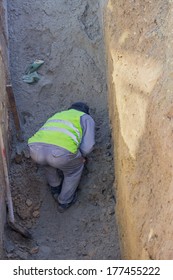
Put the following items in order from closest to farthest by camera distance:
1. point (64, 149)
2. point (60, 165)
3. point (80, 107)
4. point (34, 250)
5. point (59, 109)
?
point (34, 250)
point (64, 149)
point (60, 165)
point (80, 107)
point (59, 109)

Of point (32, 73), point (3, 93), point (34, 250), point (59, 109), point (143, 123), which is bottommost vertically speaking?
point (34, 250)

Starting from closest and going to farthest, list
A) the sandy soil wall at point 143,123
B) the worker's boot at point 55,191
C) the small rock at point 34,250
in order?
the sandy soil wall at point 143,123 < the small rock at point 34,250 < the worker's boot at point 55,191

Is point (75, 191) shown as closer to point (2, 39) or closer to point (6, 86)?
point (6, 86)

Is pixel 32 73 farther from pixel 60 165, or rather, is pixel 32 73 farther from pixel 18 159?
pixel 60 165

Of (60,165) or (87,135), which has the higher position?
(87,135)

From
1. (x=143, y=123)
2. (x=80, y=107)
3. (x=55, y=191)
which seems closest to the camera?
(x=143, y=123)

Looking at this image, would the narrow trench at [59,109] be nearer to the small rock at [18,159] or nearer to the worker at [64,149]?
the small rock at [18,159]

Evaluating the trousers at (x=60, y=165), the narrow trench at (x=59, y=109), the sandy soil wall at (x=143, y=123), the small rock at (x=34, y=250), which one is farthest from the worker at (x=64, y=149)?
the small rock at (x=34, y=250)

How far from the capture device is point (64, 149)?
18.9 ft

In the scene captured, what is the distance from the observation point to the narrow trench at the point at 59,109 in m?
5.70

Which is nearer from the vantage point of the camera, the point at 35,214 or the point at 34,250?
the point at 34,250

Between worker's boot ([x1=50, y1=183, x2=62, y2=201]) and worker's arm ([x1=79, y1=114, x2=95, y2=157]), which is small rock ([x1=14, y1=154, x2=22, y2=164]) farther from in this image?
worker's arm ([x1=79, y1=114, x2=95, y2=157])

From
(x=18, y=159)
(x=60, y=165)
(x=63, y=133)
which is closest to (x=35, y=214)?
(x=60, y=165)

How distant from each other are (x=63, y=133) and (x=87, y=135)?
34cm
